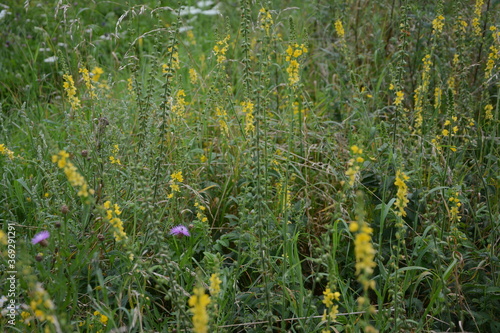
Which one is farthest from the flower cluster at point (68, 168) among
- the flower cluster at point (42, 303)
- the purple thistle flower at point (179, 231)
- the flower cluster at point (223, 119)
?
the flower cluster at point (223, 119)

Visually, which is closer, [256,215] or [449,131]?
[256,215]

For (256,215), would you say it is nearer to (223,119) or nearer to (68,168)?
(68,168)

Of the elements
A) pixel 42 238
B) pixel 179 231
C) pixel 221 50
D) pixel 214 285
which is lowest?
pixel 179 231

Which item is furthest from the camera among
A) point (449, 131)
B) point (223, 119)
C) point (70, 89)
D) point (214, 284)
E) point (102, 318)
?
point (223, 119)

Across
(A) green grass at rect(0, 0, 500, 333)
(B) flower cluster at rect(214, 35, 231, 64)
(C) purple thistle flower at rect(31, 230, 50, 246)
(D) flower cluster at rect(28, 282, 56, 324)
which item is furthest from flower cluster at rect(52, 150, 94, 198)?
(B) flower cluster at rect(214, 35, 231, 64)

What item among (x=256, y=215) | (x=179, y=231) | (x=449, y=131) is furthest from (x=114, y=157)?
(x=449, y=131)

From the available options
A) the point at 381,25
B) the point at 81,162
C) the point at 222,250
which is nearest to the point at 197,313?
the point at 222,250

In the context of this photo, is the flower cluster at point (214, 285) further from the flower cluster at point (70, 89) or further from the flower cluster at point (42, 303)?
the flower cluster at point (70, 89)

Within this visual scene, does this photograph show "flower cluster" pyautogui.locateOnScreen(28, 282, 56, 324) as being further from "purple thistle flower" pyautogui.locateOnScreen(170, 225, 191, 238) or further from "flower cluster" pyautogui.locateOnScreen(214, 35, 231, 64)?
"flower cluster" pyautogui.locateOnScreen(214, 35, 231, 64)

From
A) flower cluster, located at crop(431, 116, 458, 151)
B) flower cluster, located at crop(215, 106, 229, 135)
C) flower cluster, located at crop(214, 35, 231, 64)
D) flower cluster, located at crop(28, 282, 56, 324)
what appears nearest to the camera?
flower cluster, located at crop(28, 282, 56, 324)

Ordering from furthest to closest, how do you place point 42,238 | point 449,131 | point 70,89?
point 70,89 < point 449,131 < point 42,238

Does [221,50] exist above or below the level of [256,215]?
above

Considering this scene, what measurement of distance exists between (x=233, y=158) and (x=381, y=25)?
2543 millimetres

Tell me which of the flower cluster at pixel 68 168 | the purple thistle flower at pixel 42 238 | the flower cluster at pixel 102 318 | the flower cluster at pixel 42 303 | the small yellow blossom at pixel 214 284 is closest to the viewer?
the flower cluster at pixel 42 303
